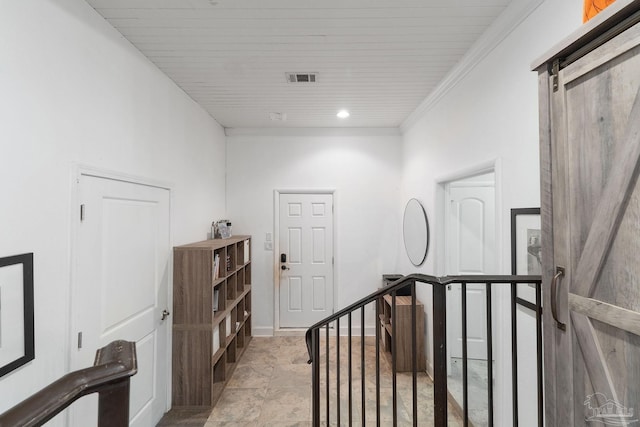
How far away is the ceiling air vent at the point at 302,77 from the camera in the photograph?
239 cm

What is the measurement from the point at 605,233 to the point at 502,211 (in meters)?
1.10

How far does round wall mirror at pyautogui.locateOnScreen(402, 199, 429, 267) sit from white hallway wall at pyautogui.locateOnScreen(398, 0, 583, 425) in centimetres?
69

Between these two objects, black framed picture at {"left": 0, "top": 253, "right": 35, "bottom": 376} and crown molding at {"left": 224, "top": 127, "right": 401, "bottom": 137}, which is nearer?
black framed picture at {"left": 0, "top": 253, "right": 35, "bottom": 376}

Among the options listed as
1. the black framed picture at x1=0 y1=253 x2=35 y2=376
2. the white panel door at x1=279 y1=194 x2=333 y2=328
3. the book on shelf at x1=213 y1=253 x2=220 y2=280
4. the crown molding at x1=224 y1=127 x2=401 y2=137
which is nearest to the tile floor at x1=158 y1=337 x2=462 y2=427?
the white panel door at x1=279 y1=194 x2=333 y2=328

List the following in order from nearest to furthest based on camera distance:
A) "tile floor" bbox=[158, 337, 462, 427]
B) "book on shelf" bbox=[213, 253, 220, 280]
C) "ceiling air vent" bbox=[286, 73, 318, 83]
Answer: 1. "tile floor" bbox=[158, 337, 462, 427]
2. "ceiling air vent" bbox=[286, 73, 318, 83]
3. "book on shelf" bbox=[213, 253, 220, 280]

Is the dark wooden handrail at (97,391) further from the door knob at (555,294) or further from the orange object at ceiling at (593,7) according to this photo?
the orange object at ceiling at (593,7)

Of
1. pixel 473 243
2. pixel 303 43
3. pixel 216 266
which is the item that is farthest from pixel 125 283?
pixel 473 243

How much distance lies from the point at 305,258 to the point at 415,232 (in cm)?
155

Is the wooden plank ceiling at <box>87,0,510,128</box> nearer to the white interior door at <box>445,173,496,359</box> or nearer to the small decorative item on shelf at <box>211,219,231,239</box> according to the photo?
the white interior door at <box>445,173,496,359</box>

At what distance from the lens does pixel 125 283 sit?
1.89 metres

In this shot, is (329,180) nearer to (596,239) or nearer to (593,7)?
(593,7)

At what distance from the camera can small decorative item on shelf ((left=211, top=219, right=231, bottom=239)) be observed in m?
3.36

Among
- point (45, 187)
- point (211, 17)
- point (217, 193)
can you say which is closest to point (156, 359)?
point (45, 187)

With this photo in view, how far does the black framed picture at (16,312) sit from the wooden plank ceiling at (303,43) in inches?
58.0
